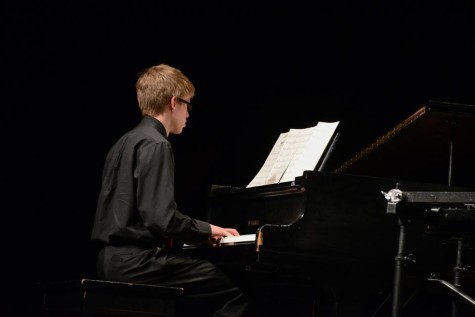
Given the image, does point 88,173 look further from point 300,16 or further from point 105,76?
point 300,16

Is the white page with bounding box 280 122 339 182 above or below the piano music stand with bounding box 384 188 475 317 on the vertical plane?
above

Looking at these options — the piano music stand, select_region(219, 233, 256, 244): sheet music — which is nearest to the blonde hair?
select_region(219, 233, 256, 244): sheet music

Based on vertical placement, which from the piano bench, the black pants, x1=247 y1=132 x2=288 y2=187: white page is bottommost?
the piano bench

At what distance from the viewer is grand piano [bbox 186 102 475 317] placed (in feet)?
11.6

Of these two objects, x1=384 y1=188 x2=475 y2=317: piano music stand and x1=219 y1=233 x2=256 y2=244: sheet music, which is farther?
x1=219 y1=233 x2=256 y2=244: sheet music

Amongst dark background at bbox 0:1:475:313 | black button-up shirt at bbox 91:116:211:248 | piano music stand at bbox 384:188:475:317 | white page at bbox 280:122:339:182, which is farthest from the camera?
dark background at bbox 0:1:475:313

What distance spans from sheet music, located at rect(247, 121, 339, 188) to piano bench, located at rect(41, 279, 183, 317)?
2.91 ft

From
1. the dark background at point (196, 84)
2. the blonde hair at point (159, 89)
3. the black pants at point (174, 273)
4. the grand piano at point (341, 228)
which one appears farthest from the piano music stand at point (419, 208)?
the dark background at point (196, 84)

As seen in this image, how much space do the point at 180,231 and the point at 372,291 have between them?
970 mm

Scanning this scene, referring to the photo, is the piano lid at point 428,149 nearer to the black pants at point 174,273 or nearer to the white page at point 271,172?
the white page at point 271,172

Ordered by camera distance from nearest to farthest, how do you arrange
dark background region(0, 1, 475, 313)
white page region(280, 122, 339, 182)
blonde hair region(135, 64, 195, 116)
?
white page region(280, 122, 339, 182)
blonde hair region(135, 64, 195, 116)
dark background region(0, 1, 475, 313)

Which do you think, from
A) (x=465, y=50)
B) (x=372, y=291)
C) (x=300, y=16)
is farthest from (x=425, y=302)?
(x=300, y=16)

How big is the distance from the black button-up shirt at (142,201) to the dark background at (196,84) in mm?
865

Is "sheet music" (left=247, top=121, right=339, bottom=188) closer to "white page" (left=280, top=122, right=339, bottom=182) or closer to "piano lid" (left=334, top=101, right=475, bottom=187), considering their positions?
"white page" (left=280, top=122, right=339, bottom=182)
